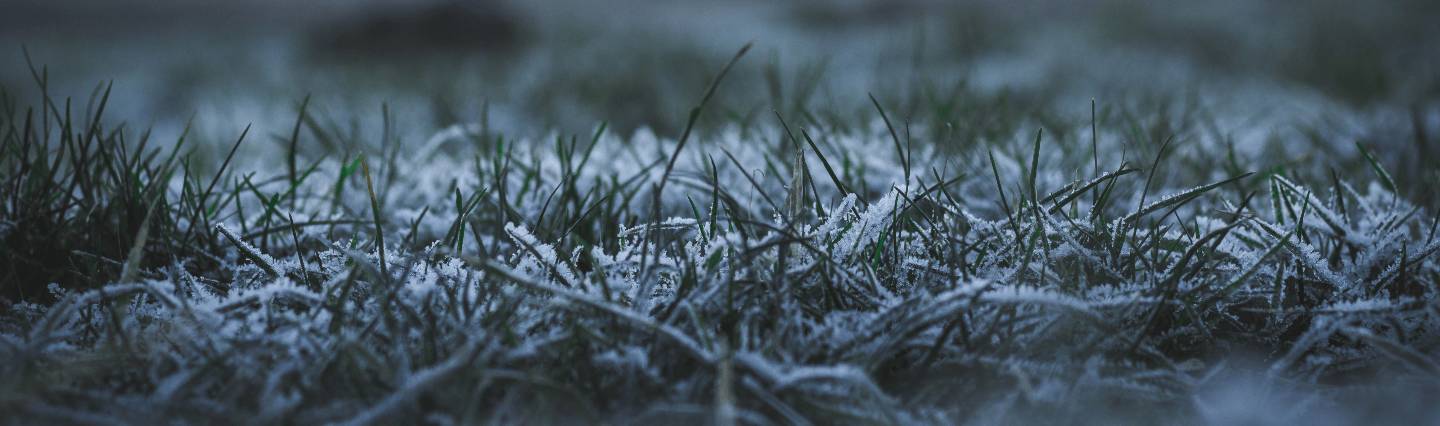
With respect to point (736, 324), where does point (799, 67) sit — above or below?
above

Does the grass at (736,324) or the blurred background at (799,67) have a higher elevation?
the blurred background at (799,67)

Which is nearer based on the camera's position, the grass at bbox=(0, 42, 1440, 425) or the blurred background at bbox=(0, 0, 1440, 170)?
the grass at bbox=(0, 42, 1440, 425)

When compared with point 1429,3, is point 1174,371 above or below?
below

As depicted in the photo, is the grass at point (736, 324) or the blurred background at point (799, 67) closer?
the grass at point (736, 324)

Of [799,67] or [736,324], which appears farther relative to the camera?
[799,67]

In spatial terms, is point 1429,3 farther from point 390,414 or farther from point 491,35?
point 390,414

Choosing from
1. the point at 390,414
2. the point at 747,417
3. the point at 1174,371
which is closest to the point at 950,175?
the point at 1174,371

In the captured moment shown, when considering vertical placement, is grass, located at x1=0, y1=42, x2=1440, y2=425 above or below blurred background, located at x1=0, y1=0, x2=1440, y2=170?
below

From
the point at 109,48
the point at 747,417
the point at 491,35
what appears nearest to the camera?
the point at 747,417
